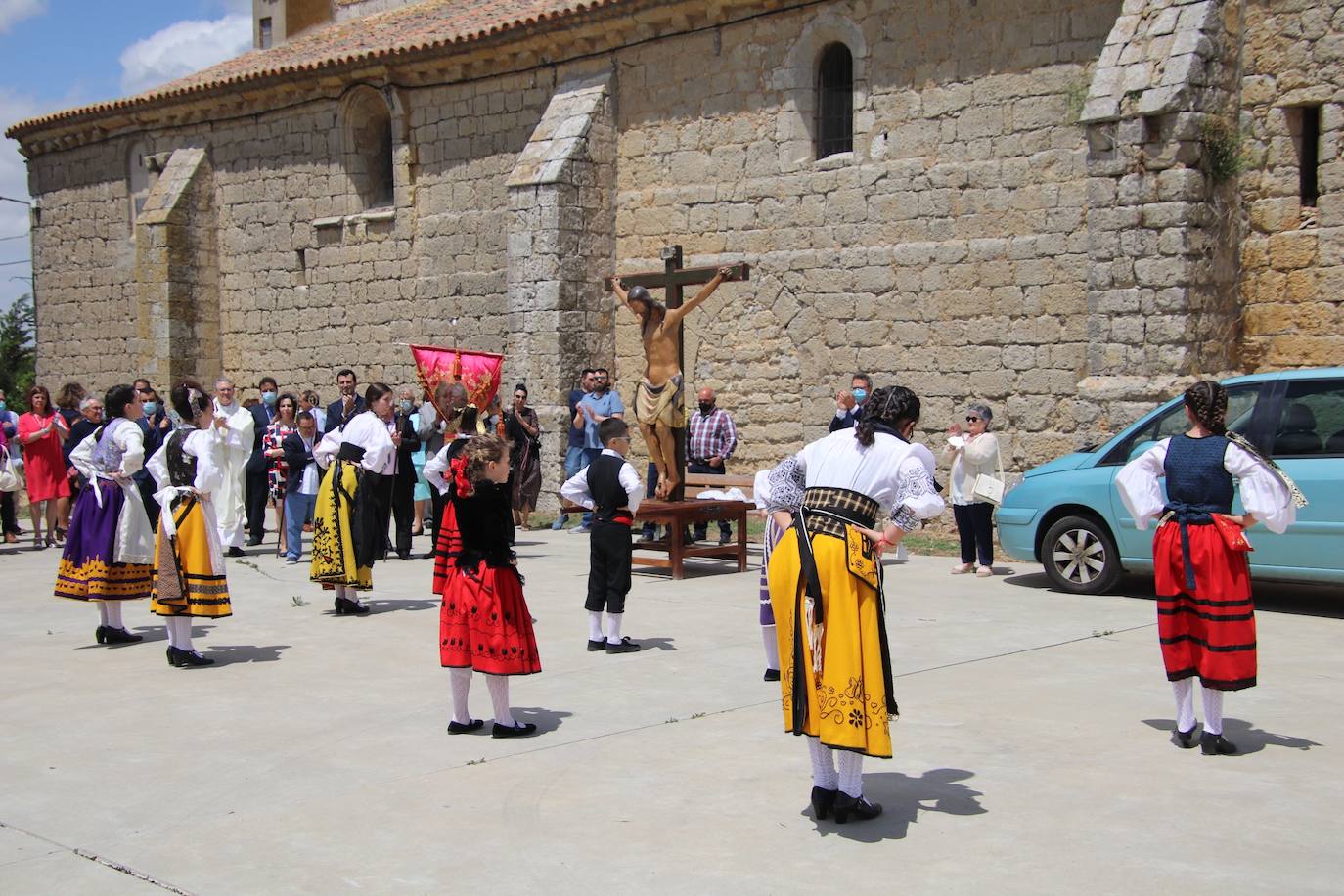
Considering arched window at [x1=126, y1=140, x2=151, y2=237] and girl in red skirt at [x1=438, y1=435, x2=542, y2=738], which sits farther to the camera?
arched window at [x1=126, y1=140, x2=151, y2=237]

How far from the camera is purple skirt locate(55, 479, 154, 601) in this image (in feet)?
26.8

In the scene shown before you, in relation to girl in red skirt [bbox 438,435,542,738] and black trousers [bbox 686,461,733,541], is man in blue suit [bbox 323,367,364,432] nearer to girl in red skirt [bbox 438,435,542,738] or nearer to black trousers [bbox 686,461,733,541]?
black trousers [bbox 686,461,733,541]

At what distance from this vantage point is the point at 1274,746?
5738 mm

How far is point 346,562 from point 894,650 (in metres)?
3.74

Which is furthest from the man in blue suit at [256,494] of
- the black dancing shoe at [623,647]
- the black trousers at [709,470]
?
the black dancing shoe at [623,647]

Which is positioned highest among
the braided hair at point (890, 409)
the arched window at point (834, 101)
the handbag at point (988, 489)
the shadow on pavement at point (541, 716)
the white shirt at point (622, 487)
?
the arched window at point (834, 101)

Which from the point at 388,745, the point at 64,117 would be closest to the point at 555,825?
the point at 388,745

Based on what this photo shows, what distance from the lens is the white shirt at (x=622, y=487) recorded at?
7.86 m

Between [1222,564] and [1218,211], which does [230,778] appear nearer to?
[1222,564]

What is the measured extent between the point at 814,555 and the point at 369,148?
664 inches

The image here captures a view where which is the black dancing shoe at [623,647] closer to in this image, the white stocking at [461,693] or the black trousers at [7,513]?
the white stocking at [461,693]

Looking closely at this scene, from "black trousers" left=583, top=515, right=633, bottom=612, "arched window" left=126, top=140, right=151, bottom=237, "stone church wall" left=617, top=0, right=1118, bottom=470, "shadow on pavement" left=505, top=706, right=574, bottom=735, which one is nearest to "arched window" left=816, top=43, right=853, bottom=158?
"stone church wall" left=617, top=0, right=1118, bottom=470

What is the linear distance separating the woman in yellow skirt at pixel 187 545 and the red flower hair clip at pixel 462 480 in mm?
2383

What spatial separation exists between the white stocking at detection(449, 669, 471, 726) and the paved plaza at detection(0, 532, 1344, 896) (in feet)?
0.46
